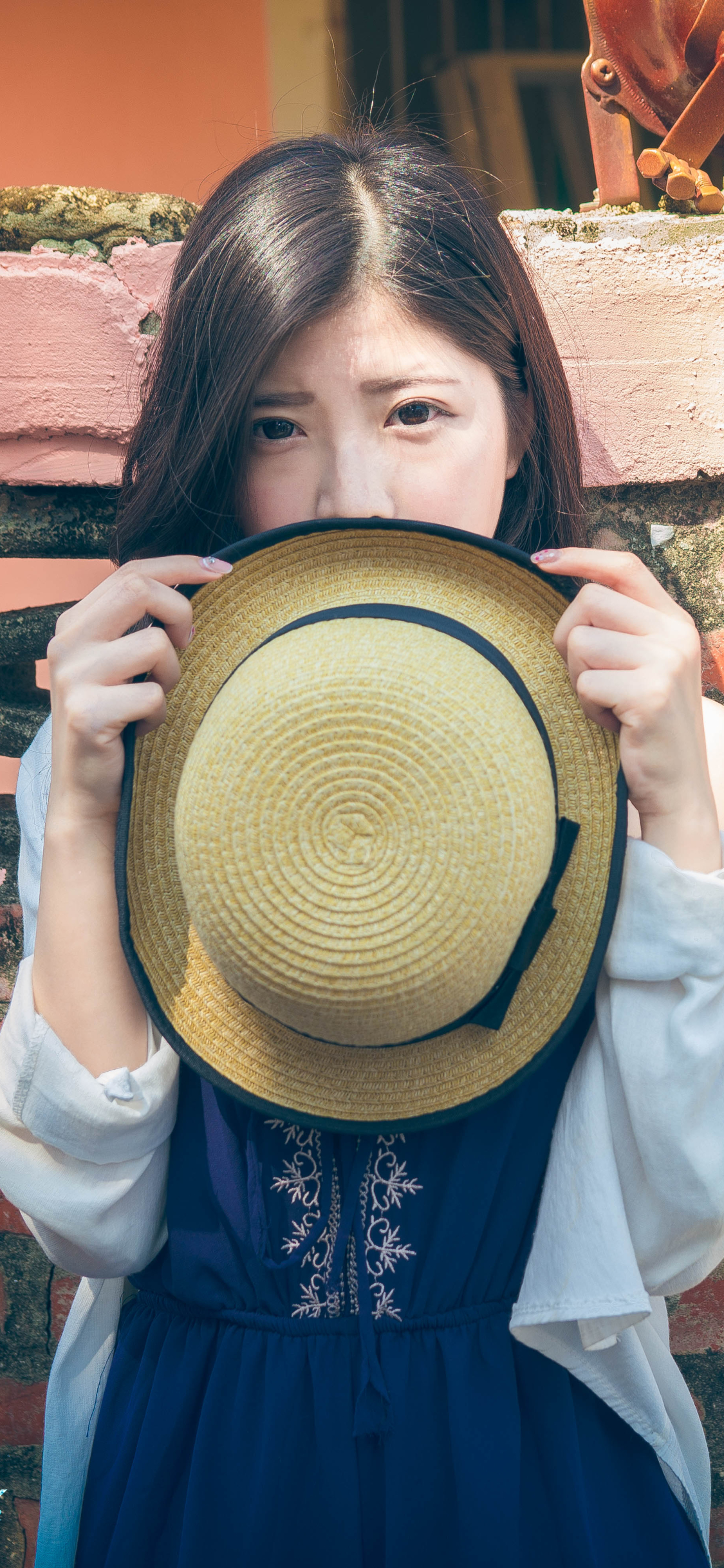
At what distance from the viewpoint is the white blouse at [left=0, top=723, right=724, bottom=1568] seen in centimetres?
102

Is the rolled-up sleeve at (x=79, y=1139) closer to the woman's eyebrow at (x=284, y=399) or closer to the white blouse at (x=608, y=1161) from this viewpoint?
the white blouse at (x=608, y=1161)

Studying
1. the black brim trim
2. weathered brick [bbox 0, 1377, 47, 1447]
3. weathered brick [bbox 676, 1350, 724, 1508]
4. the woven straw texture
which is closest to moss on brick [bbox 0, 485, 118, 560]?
the black brim trim

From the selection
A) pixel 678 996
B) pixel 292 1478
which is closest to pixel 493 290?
pixel 678 996

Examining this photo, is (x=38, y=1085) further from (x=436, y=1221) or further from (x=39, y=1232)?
(x=436, y=1221)

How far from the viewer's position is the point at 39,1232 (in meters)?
1.18

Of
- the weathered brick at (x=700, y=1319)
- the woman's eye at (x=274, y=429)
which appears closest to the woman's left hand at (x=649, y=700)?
the woman's eye at (x=274, y=429)

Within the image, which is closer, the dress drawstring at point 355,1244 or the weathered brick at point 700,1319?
Answer: the dress drawstring at point 355,1244

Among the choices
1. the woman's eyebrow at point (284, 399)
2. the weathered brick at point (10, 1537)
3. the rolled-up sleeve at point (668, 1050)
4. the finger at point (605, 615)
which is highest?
the woman's eyebrow at point (284, 399)

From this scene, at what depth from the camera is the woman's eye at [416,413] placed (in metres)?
1.19

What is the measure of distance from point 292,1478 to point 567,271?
5.33ft

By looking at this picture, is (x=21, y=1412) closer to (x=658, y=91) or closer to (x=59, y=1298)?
(x=59, y=1298)

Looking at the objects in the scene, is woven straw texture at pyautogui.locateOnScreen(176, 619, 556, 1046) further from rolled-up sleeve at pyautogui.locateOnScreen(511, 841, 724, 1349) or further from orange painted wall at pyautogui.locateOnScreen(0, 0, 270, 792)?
orange painted wall at pyautogui.locateOnScreen(0, 0, 270, 792)

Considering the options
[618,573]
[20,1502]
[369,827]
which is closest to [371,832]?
[369,827]

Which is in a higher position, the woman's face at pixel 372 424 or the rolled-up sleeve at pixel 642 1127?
the woman's face at pixel 372 424
